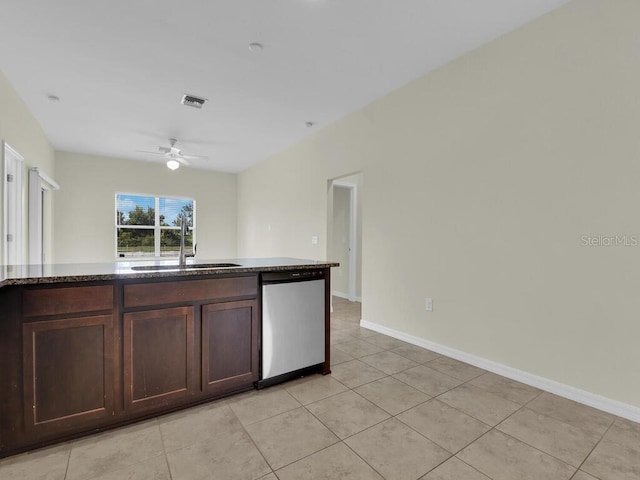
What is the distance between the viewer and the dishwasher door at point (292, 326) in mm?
2273

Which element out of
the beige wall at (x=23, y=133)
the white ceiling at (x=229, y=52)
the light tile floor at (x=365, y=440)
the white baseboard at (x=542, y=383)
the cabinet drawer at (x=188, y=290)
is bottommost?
the light tile floor at (x=365, y=440)

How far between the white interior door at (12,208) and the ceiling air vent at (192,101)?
5.83 ft

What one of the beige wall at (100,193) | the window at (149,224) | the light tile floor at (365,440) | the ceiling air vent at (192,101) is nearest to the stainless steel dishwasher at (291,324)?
the light tile floor at (365,440)

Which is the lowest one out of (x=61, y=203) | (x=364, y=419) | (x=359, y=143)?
(x=364, y=419)

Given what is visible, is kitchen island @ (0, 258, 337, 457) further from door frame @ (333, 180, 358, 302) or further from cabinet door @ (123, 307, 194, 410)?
door frame @ (333, 180, 358, 302)

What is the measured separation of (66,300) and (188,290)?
591 millimetres

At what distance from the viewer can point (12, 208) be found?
3.63 meters

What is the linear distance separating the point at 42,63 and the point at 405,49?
329cm

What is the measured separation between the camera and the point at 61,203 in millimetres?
5824

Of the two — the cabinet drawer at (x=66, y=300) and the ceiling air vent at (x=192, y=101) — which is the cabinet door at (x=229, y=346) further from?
the ceiling air vent at (x=192, y=101)

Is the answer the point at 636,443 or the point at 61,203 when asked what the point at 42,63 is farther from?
the point at 636,443

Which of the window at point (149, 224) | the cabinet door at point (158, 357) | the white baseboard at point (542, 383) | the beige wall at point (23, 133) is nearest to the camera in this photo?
the cabinet door at point (158, 357)

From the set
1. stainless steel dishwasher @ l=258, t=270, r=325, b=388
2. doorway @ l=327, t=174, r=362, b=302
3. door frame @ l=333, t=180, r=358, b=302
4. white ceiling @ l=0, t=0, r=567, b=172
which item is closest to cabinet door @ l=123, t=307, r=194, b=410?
stainless steel dishwasher @ l=258, t=270, r=325, b=388

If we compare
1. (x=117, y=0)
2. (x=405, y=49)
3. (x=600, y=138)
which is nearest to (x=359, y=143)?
(x=405, y=49)
